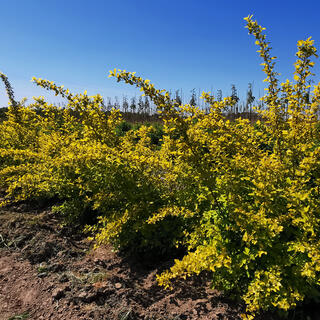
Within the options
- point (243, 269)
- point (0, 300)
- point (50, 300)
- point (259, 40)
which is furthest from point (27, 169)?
point (259, 40)

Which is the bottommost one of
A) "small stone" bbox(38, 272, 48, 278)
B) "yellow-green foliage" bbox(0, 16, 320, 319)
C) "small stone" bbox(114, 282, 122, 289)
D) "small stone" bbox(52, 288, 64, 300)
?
"small stone" bbox(114, 282, 122, 289)

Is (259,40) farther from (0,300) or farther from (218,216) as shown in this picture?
(0,300)

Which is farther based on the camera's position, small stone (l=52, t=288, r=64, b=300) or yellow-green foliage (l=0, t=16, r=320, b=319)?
small stone (l=52, t=288, r=64, b=300)

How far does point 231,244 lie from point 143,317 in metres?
1.12

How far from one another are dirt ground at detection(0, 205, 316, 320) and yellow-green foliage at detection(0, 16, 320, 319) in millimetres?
246

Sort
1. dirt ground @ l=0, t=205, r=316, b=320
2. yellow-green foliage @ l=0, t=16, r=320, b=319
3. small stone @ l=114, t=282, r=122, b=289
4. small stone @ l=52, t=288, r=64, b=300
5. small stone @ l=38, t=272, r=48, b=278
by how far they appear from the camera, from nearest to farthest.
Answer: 1. yellow-green foliage @ l=0, t=16, r=320, b=319
2. dirt ground @ l=0, t=205, r=316, b=320
3. small stone @ l=52, t=288, r=64, b=300
4. small stone @ l=114, t=282, r=122, b=289
5. small stone @ l=38, t=272, r=48, b=278

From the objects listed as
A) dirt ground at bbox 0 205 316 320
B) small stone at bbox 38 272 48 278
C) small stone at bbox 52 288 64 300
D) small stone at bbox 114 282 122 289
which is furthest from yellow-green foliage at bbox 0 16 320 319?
small stone at bbox 38 272 48 278

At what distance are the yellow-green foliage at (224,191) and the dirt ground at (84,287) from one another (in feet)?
0.81

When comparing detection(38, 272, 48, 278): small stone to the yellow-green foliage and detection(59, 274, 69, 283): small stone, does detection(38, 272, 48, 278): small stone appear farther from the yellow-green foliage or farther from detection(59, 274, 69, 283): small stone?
the yellow-green foliage

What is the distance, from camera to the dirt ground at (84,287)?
217 cm

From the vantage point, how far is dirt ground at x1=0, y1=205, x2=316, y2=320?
2.17 m

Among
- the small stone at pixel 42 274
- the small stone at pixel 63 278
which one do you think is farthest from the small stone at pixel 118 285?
the small stone at pixel 42 274

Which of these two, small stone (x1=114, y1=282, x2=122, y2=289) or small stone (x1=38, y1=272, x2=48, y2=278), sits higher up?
small stone (x1=38, y1=272, x2=48, y2=278)

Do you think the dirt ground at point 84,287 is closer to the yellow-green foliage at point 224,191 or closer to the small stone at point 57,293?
the small stone at point 57,293
